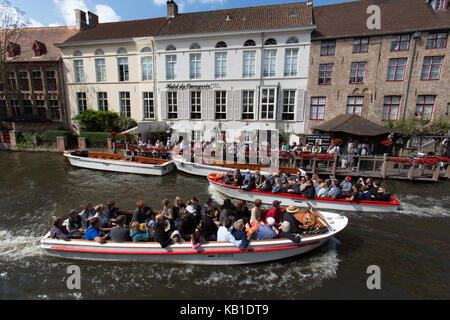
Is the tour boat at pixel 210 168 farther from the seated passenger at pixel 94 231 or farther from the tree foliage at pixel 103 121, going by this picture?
the tree foliage at pixel 103 121

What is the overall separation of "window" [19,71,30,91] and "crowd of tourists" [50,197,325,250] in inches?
1008

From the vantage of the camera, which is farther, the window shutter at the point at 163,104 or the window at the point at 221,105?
the window shutter at the point at 163,104

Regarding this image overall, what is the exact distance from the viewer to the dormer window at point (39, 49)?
2366 cm

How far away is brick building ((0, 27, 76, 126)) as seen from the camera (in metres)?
23.6

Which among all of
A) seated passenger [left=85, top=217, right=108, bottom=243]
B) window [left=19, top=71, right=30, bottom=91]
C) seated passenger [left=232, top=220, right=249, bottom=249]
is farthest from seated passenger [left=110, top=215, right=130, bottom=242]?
window [left=19, top=71, right=30, bottom=91]

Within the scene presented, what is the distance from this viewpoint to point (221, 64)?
19766 mm

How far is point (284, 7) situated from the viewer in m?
20.0

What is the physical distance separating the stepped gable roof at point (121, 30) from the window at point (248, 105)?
403 inches

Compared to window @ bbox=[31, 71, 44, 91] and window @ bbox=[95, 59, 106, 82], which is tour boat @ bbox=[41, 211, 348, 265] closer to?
window @ bbox=[95, 59, 106, 82]

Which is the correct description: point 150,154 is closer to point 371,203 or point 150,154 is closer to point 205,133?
point 205,133

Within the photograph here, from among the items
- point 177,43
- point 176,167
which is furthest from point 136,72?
point 176,167

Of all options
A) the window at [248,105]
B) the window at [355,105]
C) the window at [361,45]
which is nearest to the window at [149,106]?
the window at [248,105]

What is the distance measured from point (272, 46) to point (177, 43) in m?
8.13

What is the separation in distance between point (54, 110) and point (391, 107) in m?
30.7
